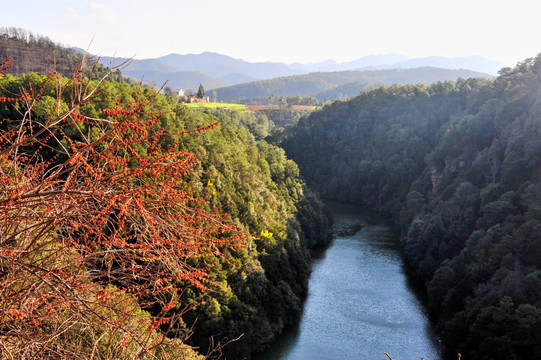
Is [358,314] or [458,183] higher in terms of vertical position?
[458,183]

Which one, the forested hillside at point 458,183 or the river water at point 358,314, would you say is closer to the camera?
the forested hillside at point 458,183

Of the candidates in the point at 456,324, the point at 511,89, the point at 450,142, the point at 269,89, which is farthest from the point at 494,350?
the point at 269,89

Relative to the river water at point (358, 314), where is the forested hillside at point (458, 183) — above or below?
above

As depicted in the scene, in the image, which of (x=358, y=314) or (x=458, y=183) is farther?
(x=458, y=183)

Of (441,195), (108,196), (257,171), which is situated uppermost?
(108,196)

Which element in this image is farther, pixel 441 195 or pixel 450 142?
pixel 450 142

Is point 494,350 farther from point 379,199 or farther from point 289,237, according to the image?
point 379,199
